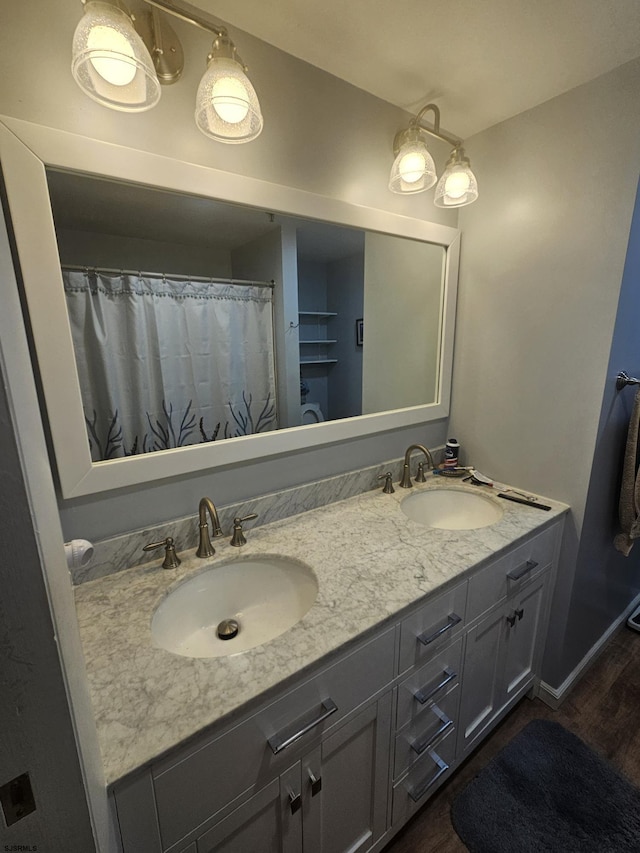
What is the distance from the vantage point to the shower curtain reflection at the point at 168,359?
96 centimetres

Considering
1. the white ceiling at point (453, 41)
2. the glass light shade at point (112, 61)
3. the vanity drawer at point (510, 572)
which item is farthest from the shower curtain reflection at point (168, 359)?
the vanity drawer at point (510, 572)

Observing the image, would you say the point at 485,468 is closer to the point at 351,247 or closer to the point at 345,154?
the point at 351,247

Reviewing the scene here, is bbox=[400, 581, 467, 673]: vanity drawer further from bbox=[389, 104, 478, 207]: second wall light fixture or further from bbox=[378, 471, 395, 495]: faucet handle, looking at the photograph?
bbox=[389, 104, 478, 207]: second wall light fixture

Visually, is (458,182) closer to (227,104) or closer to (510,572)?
(227,104)

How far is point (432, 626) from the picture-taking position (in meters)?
0.98

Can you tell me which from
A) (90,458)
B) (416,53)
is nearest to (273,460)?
(90,458)

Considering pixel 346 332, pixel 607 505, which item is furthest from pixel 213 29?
pixel 607 505

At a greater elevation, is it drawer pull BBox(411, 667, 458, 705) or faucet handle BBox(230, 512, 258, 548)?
faucet handle BBox(230, 512, 258, 548)

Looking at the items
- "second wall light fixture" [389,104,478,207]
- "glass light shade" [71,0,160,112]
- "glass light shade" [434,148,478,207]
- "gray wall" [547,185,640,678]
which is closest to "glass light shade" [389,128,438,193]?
"second wall light fixture" [389,104,478,207]

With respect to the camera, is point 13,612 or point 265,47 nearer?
point 13,612

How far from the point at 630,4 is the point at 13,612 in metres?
1.75

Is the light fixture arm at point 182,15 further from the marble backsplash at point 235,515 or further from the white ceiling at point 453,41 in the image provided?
the marble backsplash at point 235,515

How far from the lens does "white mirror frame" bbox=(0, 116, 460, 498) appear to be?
79cm

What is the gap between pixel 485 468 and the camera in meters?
1.68
